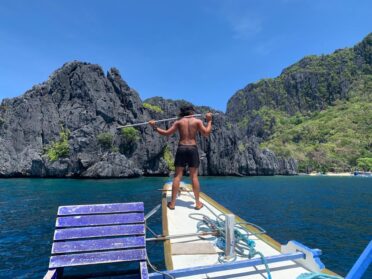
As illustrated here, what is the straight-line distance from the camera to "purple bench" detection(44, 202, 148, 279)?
412 centimetres

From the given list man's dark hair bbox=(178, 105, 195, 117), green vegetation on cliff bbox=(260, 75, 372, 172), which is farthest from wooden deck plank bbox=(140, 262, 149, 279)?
green vegetation on cliff bbox=(260, 75, 372, 172)

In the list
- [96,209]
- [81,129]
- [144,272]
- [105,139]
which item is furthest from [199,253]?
[81,129]

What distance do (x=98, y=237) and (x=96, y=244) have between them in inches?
6.3

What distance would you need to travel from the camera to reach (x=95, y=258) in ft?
13.5

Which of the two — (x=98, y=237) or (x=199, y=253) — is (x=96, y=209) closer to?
(x=98, y=237)

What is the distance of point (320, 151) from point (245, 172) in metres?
78.4

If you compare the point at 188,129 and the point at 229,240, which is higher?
the point at 188,129

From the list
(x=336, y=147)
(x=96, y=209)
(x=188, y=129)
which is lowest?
(x=96, y=209)

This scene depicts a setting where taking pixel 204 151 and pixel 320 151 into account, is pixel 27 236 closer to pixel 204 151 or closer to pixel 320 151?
pixel 204 151

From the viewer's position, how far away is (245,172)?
117625 mm

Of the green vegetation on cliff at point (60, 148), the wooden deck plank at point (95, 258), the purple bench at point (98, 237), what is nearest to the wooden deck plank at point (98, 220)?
the purple bench at point (98, 237)

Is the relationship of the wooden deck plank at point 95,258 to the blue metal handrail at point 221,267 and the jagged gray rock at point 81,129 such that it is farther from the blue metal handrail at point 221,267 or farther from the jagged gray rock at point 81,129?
the jagged gray rock at point 81,129

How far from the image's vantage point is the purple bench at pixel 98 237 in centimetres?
412

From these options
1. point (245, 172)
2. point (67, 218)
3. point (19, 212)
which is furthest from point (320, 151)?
point (67, 218)
